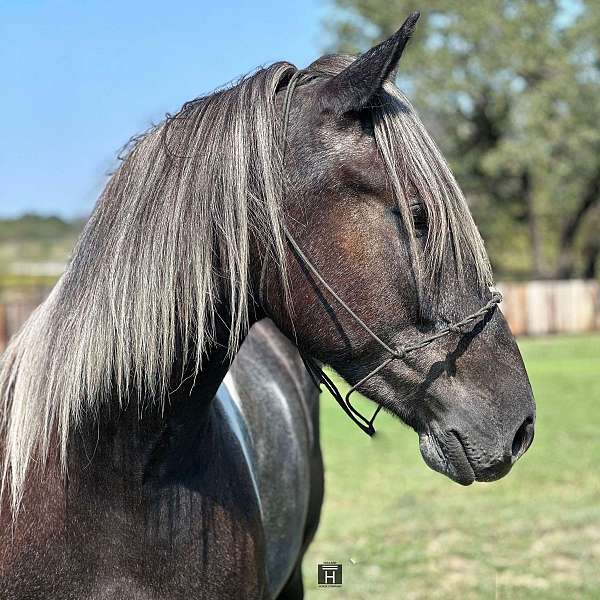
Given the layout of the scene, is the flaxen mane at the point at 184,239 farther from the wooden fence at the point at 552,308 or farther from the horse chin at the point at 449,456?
the wooden fence at the point at 552,308

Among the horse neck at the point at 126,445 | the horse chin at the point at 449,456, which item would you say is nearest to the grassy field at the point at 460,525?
the horse chin at the point at 449,456

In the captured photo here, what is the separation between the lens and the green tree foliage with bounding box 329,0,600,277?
2745 cm

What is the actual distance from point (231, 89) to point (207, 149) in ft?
0.73

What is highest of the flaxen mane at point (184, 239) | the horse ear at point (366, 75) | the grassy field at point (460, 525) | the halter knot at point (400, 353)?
the horse ear at point (366, 75)

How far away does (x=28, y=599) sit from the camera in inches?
87.7

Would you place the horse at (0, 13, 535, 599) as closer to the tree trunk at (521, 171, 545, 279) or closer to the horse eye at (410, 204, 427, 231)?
the horse eye at (410, 204, 427, 231)

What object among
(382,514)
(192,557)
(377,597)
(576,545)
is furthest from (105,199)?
(382,514)

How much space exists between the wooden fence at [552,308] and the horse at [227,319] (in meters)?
23.9

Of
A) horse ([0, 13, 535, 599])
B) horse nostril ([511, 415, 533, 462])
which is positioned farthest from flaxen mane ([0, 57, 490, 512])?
horse nostril ([511, 415, 533, 462])

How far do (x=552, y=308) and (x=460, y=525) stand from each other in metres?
21.0

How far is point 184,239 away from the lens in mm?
2115

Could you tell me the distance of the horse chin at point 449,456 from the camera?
2.05 m

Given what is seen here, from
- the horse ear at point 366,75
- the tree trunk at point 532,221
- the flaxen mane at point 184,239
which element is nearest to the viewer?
the horse ear at point 366,75

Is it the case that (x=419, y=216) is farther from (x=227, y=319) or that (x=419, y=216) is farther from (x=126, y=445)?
(x=126, y=445)
